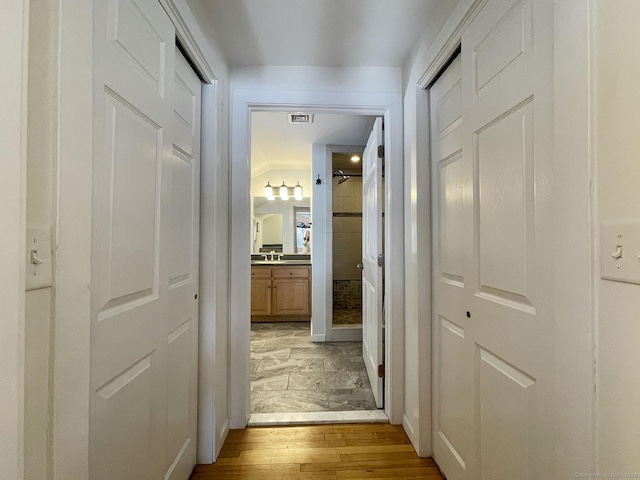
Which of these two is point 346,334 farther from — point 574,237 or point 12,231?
point 12,231

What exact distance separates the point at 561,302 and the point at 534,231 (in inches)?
8.5

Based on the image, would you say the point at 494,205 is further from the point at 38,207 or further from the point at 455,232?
the point at 38,207

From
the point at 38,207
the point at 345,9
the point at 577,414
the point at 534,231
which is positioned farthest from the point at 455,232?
the point at 38,207

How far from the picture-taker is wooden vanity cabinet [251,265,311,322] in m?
4.12

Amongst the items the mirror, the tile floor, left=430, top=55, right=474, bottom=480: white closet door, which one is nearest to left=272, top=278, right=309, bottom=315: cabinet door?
the tile floor

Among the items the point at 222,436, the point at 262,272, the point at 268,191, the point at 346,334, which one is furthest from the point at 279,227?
the point at 222,436

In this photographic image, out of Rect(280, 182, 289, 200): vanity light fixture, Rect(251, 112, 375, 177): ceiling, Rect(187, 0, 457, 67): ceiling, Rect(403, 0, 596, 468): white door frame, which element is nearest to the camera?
Rect(403, 0, 596, 468): white door frame

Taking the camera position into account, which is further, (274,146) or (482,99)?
(274,146)

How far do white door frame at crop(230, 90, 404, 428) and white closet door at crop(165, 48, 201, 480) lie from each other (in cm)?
31

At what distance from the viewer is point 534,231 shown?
2.77 feet

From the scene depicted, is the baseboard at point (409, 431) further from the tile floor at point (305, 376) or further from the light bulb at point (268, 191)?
the light bulb at point (268, 191)

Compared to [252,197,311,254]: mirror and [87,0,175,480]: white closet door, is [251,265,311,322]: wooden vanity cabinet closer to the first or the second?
[252,197,311,254]: mirror

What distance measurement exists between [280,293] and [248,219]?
98.2 inches

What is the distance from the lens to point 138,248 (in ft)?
3.13
